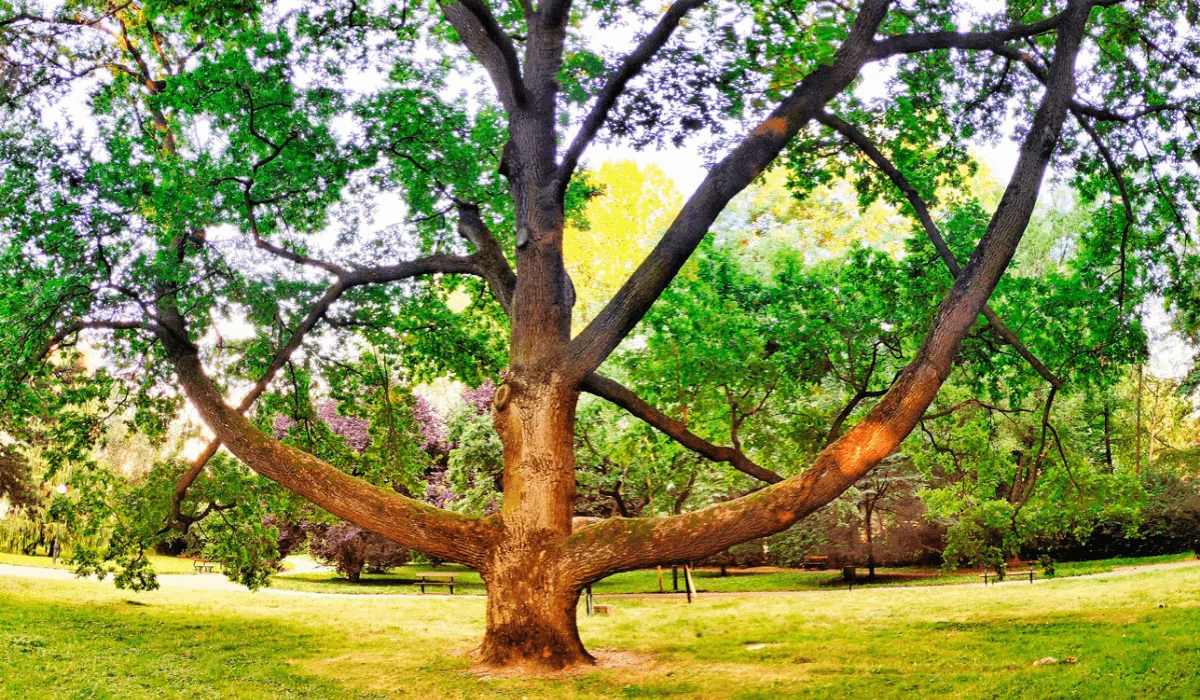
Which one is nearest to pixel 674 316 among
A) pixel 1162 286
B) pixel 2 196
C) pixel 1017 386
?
pixel 1017 386

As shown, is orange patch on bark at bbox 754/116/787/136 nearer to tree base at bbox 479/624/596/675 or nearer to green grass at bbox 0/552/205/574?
tree base at bbox 479/624/596/675

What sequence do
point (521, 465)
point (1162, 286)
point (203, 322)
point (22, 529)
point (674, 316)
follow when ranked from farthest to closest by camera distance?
1. point (22, 529)
2. point (674, 316)
3. point (203, 322)
4. point (1162, 286)
5. point (521, 465)

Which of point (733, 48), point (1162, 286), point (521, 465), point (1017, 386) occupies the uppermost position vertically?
point (733, 48)

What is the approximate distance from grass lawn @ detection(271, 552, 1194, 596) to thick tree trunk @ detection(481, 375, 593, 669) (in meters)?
13.7

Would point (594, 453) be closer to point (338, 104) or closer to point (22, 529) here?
point (338, 104)

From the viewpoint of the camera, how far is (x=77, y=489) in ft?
44.4

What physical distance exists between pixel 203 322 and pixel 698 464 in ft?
35.1

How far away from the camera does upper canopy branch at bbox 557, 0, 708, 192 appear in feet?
32.2

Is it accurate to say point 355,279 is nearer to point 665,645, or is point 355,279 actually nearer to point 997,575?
point 665,645

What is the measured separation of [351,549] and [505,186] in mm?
14826

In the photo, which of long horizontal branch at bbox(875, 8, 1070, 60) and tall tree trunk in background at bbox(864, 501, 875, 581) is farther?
tall tree trunk in background at bbox(864, 501, 875, 581)

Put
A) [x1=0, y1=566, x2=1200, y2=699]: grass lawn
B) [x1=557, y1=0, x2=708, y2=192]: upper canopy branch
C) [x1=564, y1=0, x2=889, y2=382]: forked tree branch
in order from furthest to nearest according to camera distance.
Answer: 1. [x1=557, y1=0, x2=708, y2=192]: upper canopy branch
2. [x1=564, y1=0, x2=889, y2=382]: forked tree branch
3. [x1=0, y1=566, x2=1200, y2=699]: grass lawn

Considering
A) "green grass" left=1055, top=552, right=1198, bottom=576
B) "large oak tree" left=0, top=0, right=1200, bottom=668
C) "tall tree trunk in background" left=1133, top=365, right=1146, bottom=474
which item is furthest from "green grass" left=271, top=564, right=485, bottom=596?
"tall tree trunk in background" left=1133, top=365, right=1146, bottom=474

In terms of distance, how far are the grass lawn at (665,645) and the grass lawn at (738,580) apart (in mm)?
4699
